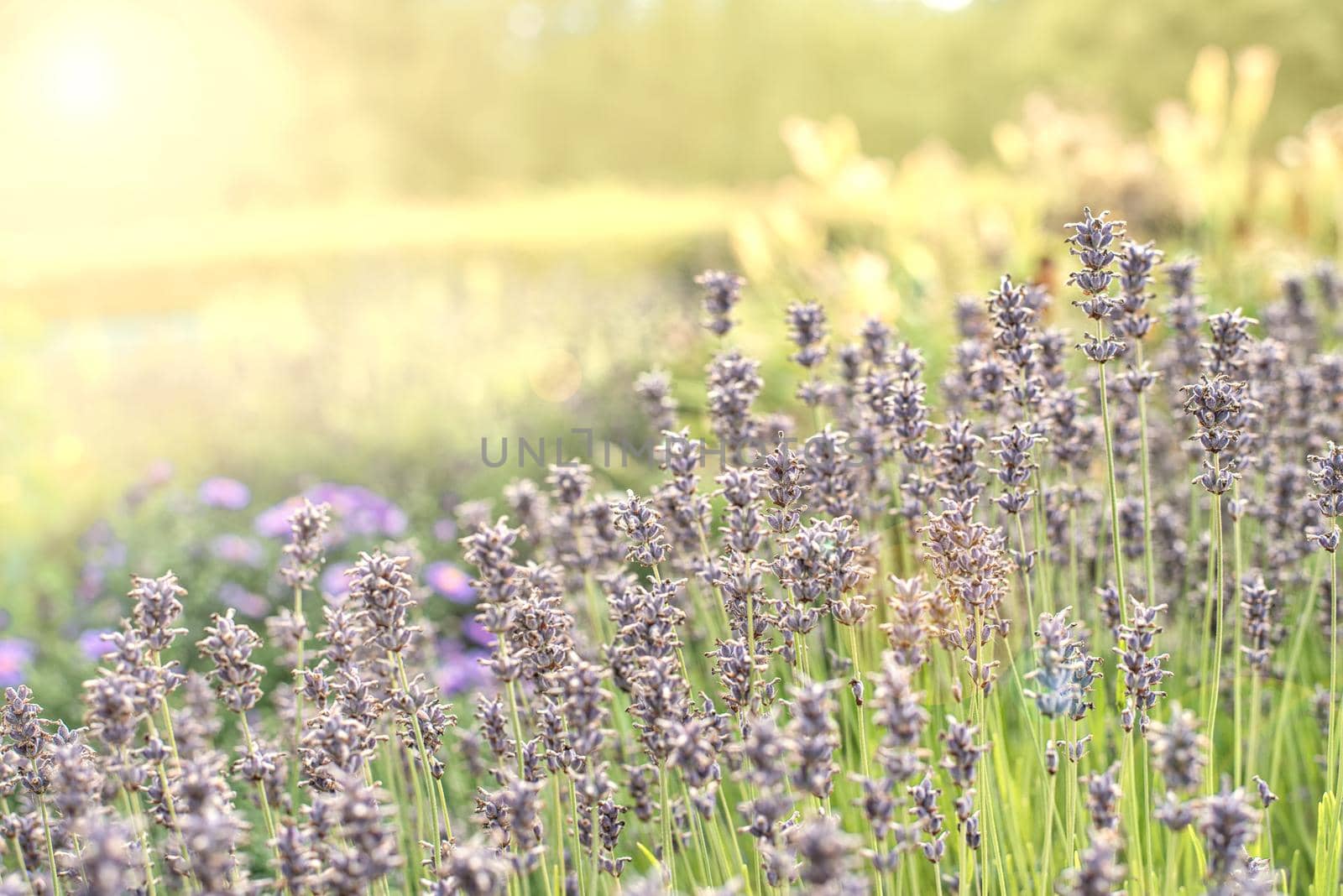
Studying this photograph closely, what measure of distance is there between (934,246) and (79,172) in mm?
26815

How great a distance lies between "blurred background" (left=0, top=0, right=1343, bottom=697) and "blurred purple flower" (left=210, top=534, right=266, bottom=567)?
0.04m

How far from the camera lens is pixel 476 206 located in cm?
2395

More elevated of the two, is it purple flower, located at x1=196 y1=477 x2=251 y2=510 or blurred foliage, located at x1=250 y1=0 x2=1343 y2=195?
blurred foliage, located at x1=250 y1=0 x2=1343 y2=195

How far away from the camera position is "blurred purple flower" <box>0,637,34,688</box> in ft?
13.9

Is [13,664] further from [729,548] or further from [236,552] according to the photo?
[729,548]

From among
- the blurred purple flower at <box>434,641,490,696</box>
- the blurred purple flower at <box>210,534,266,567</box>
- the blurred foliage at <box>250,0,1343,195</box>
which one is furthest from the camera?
the blurred foliage at <box>250,0,1343,195</box>

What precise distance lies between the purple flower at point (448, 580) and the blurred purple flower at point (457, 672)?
0.70ft

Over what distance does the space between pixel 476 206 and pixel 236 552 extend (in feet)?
65.8

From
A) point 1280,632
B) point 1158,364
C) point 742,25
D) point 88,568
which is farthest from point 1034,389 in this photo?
point 742,25

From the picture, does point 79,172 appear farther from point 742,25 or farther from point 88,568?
point 88,568

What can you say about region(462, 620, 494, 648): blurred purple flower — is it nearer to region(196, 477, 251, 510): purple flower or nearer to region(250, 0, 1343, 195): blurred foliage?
region(196, 477, 251, 510): purple flower

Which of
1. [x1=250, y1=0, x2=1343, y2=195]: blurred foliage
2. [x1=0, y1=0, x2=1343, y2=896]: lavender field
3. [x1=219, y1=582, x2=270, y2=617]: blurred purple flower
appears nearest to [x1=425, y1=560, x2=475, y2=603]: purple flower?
[x1=0, y1=0, x2=1343, y2=896]: lavender field

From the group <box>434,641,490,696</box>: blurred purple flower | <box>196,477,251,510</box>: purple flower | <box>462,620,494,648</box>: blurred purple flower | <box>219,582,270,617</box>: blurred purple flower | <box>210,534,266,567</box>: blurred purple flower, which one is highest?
<box>196,477,251,510</box>: purple flower

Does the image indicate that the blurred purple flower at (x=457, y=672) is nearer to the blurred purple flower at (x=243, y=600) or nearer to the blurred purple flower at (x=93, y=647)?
the blurred purple flower at (x=243, y=600)
